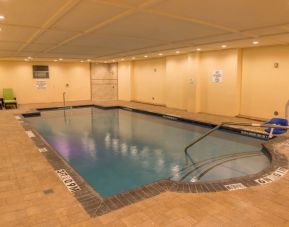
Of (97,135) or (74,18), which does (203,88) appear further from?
(74,18)

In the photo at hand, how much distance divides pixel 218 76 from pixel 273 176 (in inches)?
245

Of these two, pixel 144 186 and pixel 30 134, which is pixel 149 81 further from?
pixel 144 186

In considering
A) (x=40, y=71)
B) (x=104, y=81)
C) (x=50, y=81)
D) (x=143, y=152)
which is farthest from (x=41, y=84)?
(x=143, y=152)

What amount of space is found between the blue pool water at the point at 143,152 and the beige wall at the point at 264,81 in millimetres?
1876

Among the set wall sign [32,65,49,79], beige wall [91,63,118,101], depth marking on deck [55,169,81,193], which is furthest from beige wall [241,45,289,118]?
wall sign [32,65,49,79]

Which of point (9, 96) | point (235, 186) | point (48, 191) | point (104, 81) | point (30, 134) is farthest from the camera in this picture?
point (104, 81)

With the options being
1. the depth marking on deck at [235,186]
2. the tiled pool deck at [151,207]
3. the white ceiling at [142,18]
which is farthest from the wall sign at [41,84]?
the depth marking on deck at [235,186]

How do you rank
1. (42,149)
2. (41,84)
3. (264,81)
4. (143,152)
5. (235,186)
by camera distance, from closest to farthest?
1. (235,186)
2. (42,149)
3. (143,152)
4. (264,81)
5. (41,84)

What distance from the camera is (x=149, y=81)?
13.5 metres

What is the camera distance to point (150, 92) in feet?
44.4

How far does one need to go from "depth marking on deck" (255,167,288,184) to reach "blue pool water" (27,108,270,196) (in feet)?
2.17

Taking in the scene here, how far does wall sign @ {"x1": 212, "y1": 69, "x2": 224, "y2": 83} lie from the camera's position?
9.35 metres

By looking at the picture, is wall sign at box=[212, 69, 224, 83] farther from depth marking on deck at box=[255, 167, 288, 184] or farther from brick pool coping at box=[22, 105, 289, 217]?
depth marking on deck at box=[255, 167, 288, 184]

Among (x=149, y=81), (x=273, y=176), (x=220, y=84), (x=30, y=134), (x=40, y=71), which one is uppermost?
(x=40, y=71)
